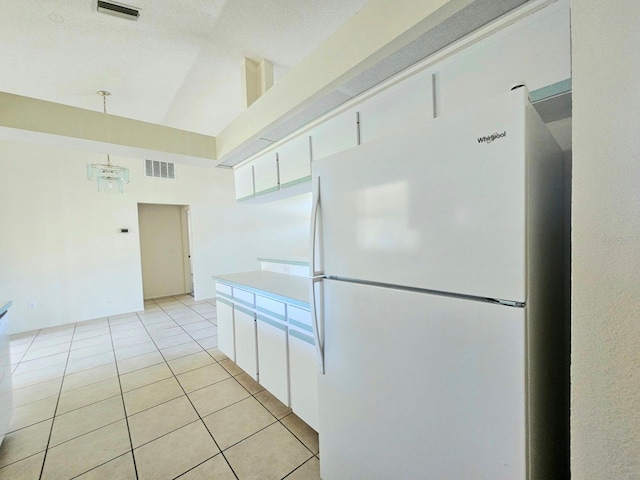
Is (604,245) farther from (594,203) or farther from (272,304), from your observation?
(272,304)

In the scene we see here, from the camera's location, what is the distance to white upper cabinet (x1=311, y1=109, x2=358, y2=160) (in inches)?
73.0

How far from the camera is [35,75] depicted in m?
2.54

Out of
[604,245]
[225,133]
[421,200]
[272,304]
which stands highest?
[225,133]

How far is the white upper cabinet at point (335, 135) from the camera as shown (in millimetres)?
1853

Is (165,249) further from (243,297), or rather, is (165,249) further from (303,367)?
(303,367)

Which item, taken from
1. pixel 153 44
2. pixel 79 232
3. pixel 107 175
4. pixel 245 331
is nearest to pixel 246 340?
pixel 245 331

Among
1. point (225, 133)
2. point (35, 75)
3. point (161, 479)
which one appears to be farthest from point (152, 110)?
point (161, 479)

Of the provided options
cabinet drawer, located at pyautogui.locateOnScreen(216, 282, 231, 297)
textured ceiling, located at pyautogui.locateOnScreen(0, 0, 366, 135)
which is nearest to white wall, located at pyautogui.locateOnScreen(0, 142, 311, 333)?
textured ceiling, located at pyautogui.locateOnScreen(0, 0, 366, 135)

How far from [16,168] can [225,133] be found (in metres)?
3.80

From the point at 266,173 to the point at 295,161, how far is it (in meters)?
0.54

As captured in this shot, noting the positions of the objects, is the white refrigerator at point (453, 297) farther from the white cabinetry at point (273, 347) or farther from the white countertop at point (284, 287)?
the white cabinetry at point (273, 347)

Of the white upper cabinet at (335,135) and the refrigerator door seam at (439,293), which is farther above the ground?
the white upper cabinet at (335,135)

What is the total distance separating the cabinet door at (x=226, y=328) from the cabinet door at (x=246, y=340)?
5.1 inches

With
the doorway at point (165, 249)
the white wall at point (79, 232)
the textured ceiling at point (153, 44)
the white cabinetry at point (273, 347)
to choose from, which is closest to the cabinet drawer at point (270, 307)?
the white cabinetry at point (273, 347)
